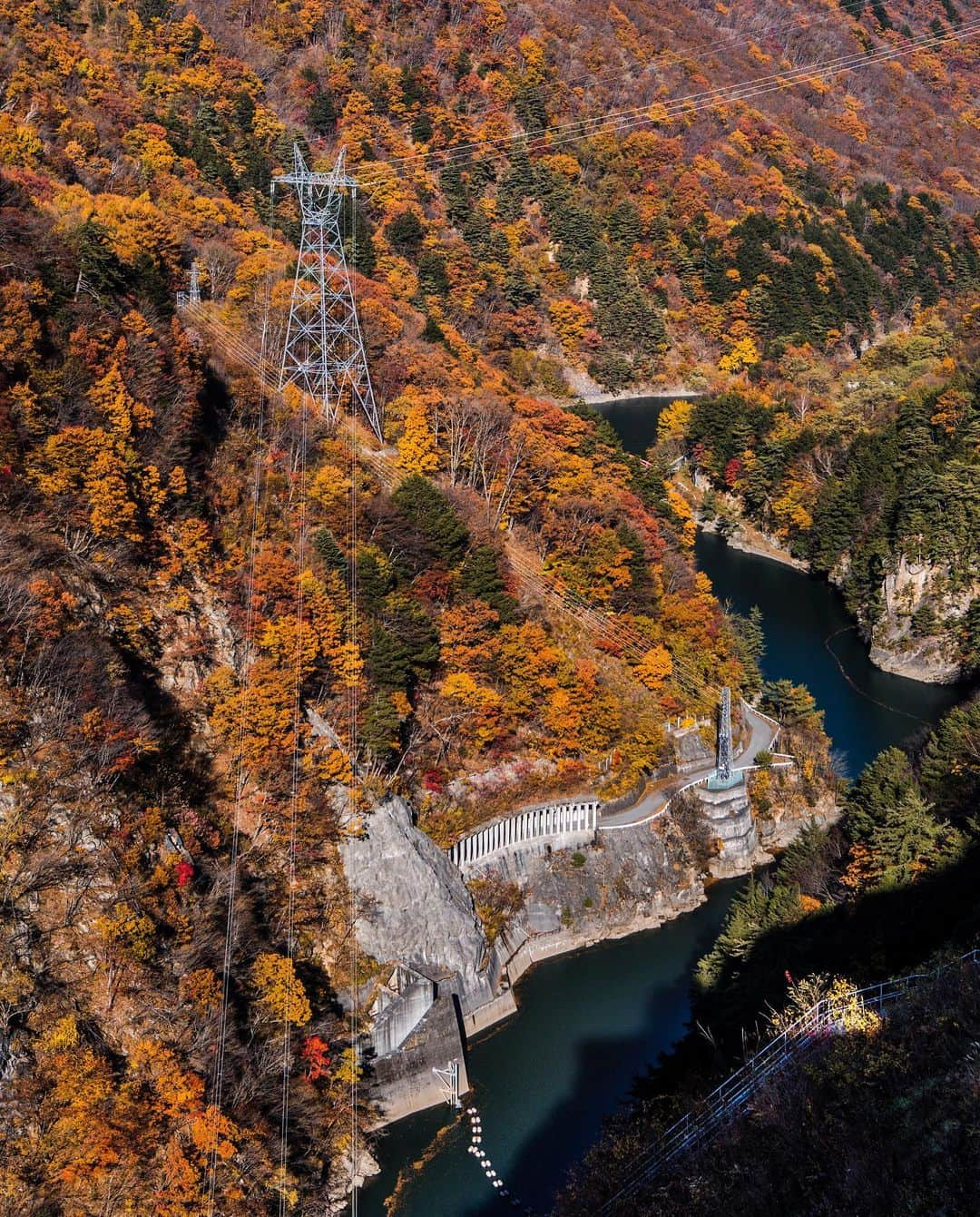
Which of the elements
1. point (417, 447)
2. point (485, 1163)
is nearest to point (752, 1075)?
point (485, 1163)

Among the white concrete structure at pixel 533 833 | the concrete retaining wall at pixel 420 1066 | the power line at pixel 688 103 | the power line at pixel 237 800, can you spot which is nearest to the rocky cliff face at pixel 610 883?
the white concrete structure at pixel 533 833

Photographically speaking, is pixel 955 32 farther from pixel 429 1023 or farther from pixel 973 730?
pixel 429 1023

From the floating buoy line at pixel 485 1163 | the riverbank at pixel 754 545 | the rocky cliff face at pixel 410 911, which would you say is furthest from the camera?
the riverbank at pixel 754 545

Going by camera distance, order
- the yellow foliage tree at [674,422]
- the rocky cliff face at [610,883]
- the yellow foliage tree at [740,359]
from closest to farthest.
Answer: the rocky cliff face at [610,883]
the yellow foliage tree at [674,422]
the yellow foliage tree at [740,359]

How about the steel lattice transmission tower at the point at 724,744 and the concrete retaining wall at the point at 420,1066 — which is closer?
the concrete retaining wall at the point at 420,1066

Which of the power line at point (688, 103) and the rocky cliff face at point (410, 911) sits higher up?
the power line at point (688, 103)

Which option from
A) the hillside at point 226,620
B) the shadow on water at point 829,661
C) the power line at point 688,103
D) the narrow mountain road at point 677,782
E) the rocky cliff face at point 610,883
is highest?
the power line at point 688,103

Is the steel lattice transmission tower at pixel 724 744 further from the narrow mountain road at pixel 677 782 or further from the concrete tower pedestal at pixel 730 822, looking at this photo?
the narrow mountain road at pixel 677 782

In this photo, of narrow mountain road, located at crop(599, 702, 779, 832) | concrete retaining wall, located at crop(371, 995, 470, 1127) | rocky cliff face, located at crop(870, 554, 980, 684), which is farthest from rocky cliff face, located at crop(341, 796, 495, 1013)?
rocky cliff face, located at crop(870, 554, 980, 684)
